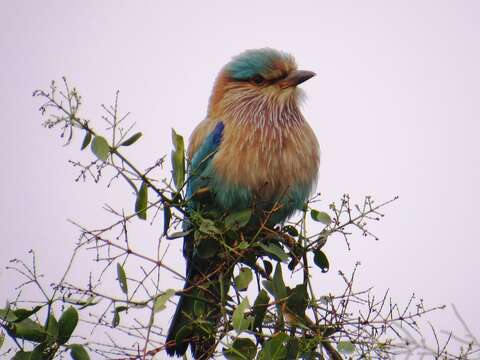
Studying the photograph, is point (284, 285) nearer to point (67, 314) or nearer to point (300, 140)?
point (67, 314)

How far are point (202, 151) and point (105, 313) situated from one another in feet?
6.10

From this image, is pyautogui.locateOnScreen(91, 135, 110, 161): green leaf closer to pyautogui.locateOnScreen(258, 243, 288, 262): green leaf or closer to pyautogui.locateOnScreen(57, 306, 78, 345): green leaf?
pyautogui.locateOnScreen(57, 306, 78, 345): green leaf

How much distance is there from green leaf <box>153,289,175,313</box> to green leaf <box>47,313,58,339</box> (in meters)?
0.38

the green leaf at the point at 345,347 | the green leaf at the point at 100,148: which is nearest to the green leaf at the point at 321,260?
the green leaf at the point at 345,347

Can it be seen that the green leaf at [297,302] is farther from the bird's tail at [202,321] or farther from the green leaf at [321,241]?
the green leaf at [321,241]

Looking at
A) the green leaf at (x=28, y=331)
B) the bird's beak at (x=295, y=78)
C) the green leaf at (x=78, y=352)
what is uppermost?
the bird's beak at (x=295, y=78)

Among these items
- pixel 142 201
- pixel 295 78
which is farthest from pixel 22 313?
pixel 295 78

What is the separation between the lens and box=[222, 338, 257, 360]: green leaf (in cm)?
275

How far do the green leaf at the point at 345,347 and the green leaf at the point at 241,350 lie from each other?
0.42 meters

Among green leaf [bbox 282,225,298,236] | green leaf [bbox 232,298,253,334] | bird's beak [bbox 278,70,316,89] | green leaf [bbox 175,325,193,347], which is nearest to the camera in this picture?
green leaf [bbox 232,298,253,334]

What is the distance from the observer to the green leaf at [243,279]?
11.0ft

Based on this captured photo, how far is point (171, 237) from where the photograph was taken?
3365 millimetres

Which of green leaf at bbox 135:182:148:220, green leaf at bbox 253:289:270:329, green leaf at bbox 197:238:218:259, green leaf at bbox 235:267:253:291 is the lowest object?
green leaf at bbox 253:289:270:329

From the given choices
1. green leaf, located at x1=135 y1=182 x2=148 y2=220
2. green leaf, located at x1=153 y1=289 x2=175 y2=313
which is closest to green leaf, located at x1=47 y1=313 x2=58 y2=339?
green leaf, located at x1=153 y1=289 x2=175 y2=313
